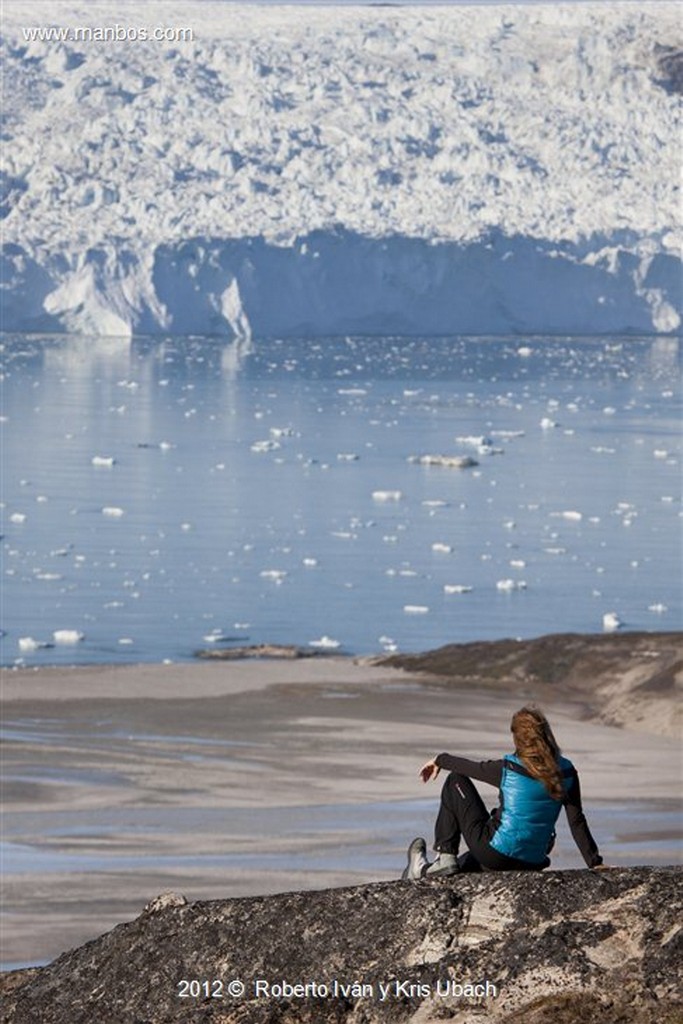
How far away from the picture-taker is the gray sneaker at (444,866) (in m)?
6.29

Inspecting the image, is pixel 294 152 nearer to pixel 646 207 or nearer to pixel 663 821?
pixel 646 207

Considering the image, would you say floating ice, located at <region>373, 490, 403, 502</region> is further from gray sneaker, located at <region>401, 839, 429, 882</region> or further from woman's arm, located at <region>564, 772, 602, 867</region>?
woman's arm, located at <region>564, 772, 602, 867</region>

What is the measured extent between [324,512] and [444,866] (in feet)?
112

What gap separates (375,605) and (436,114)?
2479 inches

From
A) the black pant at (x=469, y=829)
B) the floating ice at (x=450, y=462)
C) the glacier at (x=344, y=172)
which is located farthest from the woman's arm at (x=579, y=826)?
the glacier at (x=344, y=172)

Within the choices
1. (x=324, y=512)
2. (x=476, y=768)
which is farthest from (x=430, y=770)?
(x=324, y=512)

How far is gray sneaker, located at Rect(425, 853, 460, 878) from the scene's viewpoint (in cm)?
629

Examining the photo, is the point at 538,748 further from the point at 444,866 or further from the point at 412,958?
the point at 412,958

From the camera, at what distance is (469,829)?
20.7ft

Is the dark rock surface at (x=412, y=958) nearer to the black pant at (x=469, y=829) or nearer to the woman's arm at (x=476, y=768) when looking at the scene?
the black pant at (x=469, y=829)

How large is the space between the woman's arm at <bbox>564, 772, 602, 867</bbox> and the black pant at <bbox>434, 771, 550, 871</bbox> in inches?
7.1

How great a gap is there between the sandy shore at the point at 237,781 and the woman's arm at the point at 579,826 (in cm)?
627

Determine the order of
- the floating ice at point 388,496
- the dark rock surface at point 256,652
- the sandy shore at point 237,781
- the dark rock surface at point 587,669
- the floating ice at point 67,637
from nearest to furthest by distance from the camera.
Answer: the sandy shore at point 237,781
the dark rock surface at point 587,669
the dark rock surface at point 256,652
the floating ice at point 67,637
the floating ice at point 388,496

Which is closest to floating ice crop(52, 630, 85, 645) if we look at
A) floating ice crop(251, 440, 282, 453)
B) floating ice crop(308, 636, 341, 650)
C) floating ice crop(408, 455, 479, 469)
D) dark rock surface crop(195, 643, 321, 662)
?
dark rock surface crop(195, 643, 321, 662)
